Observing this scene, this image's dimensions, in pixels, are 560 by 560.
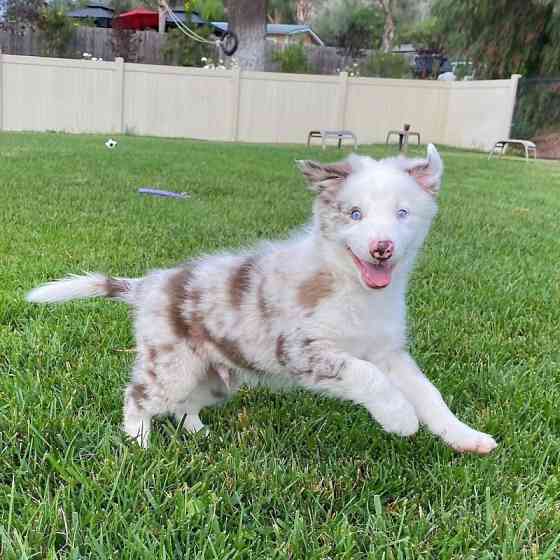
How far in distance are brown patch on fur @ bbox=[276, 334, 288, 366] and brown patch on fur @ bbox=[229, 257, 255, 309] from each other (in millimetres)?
238

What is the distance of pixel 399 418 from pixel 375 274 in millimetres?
505

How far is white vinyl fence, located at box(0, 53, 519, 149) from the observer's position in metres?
18.4

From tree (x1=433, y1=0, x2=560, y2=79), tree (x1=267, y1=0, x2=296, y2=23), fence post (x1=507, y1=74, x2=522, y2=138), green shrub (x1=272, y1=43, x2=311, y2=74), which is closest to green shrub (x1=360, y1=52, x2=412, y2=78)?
green shrub (x1=272, y1=43, x2=311, y2=74)

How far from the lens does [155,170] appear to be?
9227 mm

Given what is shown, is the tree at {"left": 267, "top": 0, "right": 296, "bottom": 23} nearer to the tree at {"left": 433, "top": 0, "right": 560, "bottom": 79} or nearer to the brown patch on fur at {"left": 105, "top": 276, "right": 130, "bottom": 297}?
the tree at {"left": 433, "top": 0, "right": 560, "bottom": 79}

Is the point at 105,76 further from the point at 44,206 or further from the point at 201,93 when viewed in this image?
the point at 44,206

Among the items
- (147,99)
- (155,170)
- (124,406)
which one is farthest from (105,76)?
(124,406)

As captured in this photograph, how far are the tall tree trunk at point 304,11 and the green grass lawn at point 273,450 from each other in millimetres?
48660

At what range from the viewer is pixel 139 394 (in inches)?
94.4

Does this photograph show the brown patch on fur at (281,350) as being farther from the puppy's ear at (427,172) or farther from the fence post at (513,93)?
the fence post at (513,93)

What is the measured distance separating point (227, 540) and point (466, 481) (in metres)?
0.82

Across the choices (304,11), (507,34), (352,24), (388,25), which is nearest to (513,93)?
(507,34)

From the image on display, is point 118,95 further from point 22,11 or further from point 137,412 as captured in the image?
point 137,412

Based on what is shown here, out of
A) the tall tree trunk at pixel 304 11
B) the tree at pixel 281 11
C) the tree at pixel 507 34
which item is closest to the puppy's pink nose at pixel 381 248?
the tree at pixel 507 34
